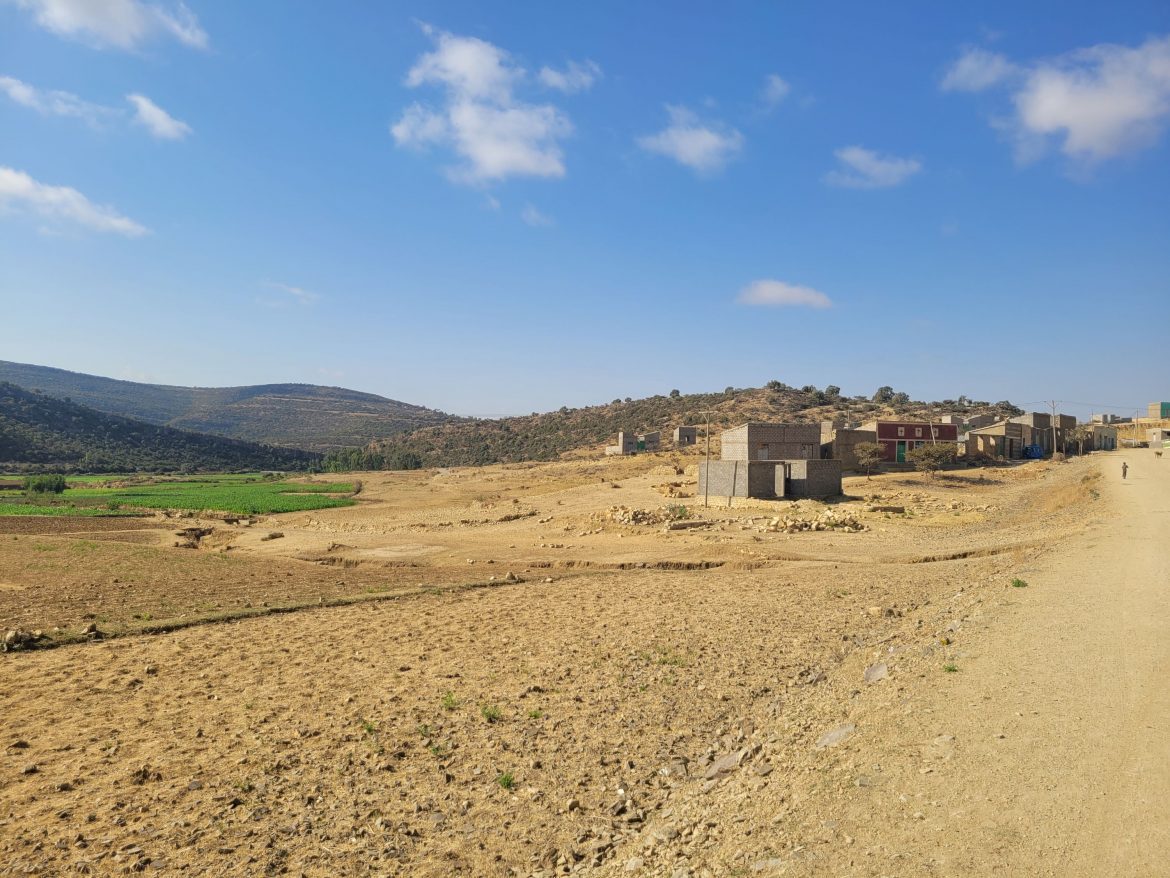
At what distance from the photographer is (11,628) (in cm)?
1591

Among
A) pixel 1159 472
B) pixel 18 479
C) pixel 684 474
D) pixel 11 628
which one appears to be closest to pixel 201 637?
pixel 11 628

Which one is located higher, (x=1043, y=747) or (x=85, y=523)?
(x=1043, y=747)

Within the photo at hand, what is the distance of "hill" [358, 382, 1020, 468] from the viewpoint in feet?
321

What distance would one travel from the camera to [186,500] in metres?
65.2

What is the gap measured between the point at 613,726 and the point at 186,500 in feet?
218

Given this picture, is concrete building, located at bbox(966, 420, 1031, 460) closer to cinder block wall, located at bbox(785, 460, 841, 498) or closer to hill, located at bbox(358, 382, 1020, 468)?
hill, located at bbox(358, 382, 1020, 468)

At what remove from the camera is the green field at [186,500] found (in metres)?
56.2

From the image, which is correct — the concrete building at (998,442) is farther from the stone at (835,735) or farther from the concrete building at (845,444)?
the stone at (835,735)

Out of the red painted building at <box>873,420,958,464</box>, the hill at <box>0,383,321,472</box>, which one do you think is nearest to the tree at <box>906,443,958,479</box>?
the red painted building at <box>873,420,958,464</box>

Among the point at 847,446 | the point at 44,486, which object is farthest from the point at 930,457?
the point at 44,486

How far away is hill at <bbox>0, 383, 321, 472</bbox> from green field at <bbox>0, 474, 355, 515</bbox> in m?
37.9

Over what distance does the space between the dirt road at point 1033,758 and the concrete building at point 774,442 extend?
119ft

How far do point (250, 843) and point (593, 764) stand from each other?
3.92 meters

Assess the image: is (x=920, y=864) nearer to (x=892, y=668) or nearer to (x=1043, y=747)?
(x=1043, y=747)
